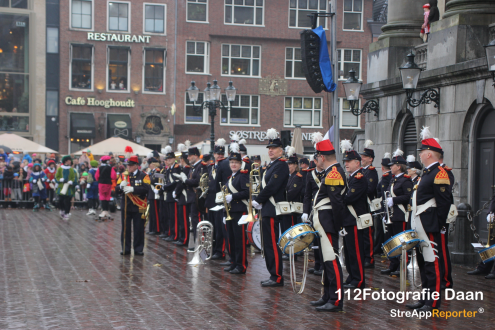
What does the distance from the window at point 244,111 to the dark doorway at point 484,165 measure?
93.8ft

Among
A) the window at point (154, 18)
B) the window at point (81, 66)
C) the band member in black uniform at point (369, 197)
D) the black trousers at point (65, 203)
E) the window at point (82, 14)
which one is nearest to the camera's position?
the band member in black uniform at point (369, 197)

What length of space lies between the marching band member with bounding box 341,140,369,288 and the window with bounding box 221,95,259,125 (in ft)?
103

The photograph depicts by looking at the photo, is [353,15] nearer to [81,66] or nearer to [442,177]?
[81,66]

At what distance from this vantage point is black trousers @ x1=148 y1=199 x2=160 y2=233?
16.8 metres

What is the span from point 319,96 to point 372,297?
34.4m

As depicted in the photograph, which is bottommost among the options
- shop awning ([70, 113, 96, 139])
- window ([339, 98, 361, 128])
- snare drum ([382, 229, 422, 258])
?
snare drum ([382, 229, 422, 258])

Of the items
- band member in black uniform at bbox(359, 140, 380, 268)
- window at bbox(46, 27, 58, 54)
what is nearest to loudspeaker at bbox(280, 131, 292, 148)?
band member in black uniform at bbox(359, 140, 380, 268)

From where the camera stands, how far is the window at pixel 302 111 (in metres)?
41.7

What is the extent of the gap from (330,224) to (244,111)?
33.7 m

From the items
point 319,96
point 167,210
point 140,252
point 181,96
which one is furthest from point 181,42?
point 140,252

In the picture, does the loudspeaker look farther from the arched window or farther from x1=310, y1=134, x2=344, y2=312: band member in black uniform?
x1=310, y1=134, x2=344, y2=312: band member in black uniform

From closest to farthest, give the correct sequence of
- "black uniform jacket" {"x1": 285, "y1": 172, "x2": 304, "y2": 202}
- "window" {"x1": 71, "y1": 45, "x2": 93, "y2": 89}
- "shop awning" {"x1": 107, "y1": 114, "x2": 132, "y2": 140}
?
1. "black uniform jacket" {"x1": 285, "y1": 172, "x2": 304, "y2": 202}
2. "shop awning" {"x1": 107, "y1": 114, "x2": 132, "y2": 140}
3. "window" {"x1": 71, "y1": 45, "x2": 93, "y2": 89}

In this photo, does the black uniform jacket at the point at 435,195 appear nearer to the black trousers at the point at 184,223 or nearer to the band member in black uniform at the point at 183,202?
the band member in black uniform at the point at 183,202

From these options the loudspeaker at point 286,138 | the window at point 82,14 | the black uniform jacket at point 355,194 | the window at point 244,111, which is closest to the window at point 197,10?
the window at point 244,111
